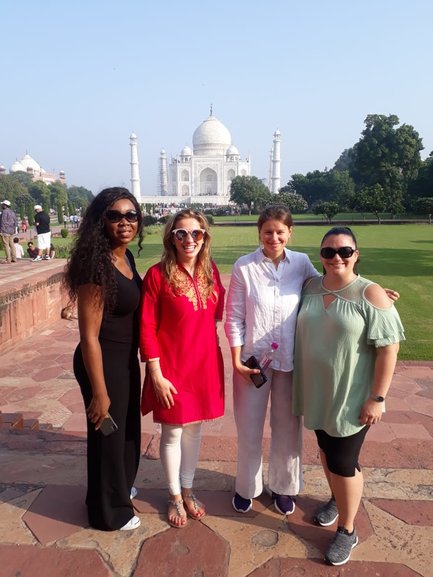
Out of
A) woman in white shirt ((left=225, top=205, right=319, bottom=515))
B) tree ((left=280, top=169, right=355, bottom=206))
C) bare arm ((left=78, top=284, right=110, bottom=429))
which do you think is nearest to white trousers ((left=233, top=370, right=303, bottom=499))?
woman in white shirt ((left=225, top=205, right=319, bottom=515))

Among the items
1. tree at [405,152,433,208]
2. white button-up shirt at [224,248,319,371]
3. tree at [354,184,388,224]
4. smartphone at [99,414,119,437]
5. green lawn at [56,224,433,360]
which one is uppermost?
tree at [405,152,433,208]

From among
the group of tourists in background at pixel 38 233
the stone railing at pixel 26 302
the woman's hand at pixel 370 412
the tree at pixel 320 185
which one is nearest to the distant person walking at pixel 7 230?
the group of tourists in background at pixel 38 233

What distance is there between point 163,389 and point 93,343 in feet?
0.96

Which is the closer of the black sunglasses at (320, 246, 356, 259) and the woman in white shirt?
the black sunglasses at (320, 246, 356, 259)

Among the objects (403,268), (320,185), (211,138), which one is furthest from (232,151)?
(403,268)

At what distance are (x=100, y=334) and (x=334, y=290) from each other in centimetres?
81

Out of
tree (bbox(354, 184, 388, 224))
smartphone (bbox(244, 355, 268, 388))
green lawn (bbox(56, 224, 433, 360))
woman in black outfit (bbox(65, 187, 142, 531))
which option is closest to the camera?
woman in black outfit (bbox(65, 187, 142, 531))

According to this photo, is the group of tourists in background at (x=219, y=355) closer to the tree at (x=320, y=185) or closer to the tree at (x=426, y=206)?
the tree at (x=426, y=206)

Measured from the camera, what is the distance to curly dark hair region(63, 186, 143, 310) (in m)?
1.55

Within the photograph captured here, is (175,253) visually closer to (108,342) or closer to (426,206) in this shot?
(108,342)

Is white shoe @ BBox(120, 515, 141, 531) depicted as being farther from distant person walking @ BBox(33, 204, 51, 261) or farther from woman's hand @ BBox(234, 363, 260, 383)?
distant person walking @ BBox(33, 204, 51, 261)

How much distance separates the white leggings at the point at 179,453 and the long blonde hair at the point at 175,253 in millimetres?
512

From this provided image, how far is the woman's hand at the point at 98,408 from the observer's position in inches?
63.6

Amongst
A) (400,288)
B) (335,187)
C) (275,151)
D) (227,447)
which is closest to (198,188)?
(275,151)
